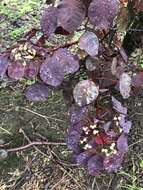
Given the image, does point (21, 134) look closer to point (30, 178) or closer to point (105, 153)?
point (30, 178)

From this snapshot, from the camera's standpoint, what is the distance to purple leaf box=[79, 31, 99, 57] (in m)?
1.21

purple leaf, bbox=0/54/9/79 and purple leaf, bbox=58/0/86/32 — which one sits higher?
purple leaf, bbox=58/0/86/32

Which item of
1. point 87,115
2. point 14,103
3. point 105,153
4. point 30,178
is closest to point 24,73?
point 87,115

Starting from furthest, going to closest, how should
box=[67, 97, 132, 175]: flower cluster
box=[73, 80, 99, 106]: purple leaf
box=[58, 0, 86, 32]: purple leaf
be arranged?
box=[67, 97, 132, 175]: flower cluster → box=[73, 80, 99, 106]: purple leaf → box=[58, 0, 86, 32]: purple leaf

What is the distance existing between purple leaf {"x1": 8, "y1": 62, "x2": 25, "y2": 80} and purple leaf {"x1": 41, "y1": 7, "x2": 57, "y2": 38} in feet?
0.39

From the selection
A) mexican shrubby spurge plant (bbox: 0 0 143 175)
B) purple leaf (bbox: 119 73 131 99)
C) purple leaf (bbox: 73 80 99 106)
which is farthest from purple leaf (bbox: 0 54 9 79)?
purple leaf (bbox: 119 73 131 99)

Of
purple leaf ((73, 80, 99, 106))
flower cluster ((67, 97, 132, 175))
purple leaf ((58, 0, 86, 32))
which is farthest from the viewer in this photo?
flower cluster ((67, 97, 132, 175))

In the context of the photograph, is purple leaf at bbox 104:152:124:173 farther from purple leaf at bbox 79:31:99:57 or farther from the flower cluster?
purple leaf at bbox 79:31:99:57

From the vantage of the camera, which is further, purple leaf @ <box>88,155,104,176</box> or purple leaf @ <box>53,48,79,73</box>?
purple leaf @ <box>88,155,104,176</box>

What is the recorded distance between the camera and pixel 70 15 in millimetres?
1152

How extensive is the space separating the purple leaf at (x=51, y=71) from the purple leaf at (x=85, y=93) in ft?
0.27

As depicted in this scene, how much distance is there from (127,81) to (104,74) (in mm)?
108

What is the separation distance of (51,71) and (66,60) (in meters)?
0.05

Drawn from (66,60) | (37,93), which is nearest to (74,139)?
(37,93)
